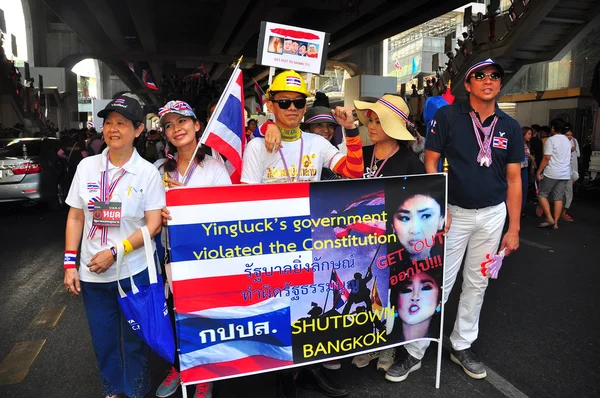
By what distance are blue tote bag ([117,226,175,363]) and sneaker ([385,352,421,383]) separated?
155 centimetres

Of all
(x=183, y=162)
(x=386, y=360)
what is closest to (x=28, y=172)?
(x=183, y=162)

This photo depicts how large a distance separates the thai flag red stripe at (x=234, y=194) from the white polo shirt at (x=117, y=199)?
264 millimetres

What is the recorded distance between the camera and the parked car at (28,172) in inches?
380

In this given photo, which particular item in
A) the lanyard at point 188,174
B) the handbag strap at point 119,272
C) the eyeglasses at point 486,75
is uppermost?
the eyeglasses at point 486,75

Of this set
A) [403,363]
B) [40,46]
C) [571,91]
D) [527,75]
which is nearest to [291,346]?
[403,363]

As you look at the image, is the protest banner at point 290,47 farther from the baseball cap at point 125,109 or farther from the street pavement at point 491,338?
the street pavement at point 491,338

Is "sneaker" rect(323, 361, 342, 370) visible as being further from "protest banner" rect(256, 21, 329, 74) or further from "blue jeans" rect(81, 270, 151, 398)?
"protest banner" rect(256, 21, 329, 74)

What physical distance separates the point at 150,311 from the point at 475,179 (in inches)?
90.1

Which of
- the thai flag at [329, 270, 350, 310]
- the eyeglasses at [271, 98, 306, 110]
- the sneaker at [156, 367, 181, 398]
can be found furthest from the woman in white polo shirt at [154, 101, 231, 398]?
the thai flag at [329, 270, 350, 310]

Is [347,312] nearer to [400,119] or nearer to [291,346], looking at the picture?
[291,346]

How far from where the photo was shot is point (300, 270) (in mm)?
2773

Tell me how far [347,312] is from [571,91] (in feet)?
58.5

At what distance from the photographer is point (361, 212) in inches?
113

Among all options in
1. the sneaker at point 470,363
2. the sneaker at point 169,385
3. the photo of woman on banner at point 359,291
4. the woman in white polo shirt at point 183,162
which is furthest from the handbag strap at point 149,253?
the sneaker at point 470,363
